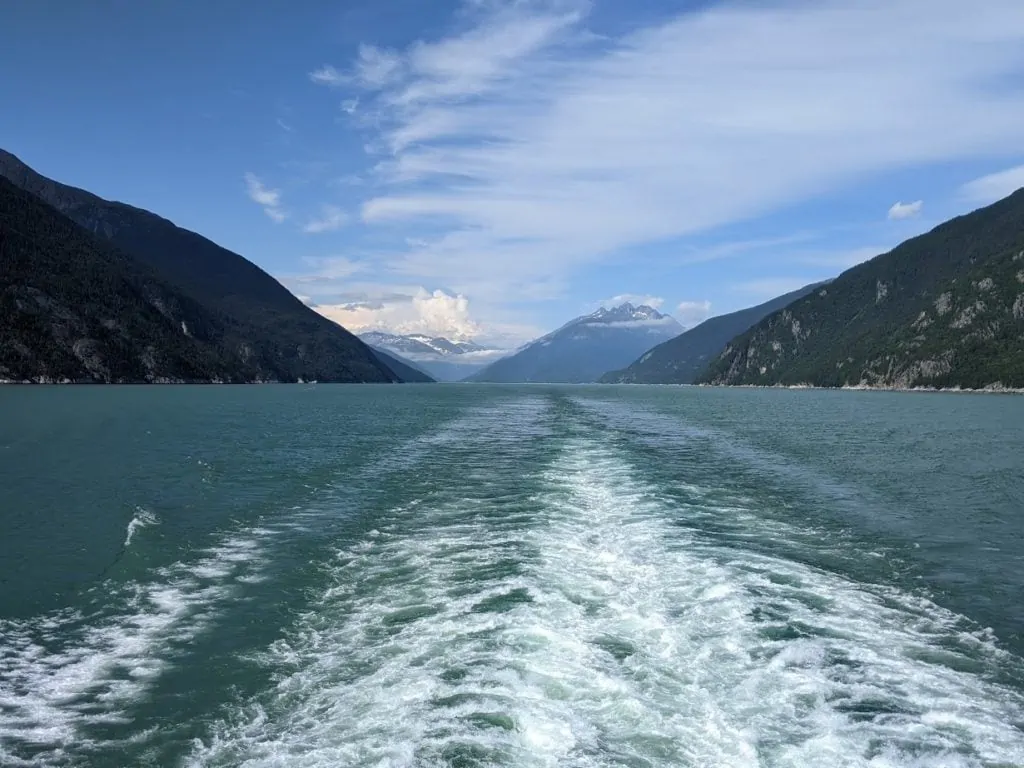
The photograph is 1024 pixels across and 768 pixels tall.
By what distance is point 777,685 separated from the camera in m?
12.1

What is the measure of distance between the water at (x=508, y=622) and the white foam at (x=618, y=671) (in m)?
0.06

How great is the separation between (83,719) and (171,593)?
6.97 m

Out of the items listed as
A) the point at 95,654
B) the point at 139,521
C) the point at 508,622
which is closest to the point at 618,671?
the point at 508,622

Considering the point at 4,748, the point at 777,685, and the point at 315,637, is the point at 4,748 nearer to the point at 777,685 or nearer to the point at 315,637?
the point at 315,637

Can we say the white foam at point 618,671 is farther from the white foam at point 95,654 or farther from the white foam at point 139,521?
the white foam at point 139,521

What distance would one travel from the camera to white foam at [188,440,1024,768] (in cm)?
999

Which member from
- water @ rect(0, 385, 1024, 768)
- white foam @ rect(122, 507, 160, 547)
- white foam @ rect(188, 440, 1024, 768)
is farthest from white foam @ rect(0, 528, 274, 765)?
white foam @ rect(122, 507, 160, 547)

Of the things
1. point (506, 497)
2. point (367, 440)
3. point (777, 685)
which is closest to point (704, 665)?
point (777, 685)

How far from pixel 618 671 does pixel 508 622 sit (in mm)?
3240

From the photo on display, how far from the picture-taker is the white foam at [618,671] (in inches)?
393

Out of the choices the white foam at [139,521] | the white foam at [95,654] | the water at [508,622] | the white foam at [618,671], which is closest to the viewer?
the white foam at [618,671]

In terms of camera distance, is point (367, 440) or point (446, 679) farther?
point (367, 440)

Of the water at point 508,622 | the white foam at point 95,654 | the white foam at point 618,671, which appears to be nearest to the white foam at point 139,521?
the water at point 508,622

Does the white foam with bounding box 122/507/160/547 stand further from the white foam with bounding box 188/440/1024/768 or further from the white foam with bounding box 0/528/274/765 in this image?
the white foam with bounding box 188/440/1024/768
